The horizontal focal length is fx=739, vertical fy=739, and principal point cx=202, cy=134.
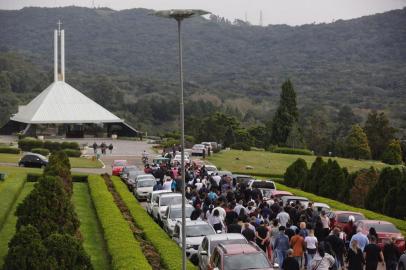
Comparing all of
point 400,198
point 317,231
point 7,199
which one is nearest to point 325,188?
point 400,198

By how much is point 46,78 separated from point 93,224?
14319cm

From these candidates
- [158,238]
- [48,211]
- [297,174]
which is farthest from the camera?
[297,174]

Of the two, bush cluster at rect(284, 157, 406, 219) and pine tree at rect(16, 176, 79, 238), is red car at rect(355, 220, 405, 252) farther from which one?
bush cluster at rect(284, 157, 406, 219)

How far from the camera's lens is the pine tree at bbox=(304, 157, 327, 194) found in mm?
42125

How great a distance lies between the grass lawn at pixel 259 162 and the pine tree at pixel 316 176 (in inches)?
420

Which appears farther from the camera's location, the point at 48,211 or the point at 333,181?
the point at 333,181

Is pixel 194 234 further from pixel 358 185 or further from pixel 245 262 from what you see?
pixel 358 185

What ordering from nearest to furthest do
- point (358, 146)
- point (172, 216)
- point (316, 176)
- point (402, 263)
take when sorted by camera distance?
point (402, 263)
point (172, 216)
point (316, 176)
point (358, 146)

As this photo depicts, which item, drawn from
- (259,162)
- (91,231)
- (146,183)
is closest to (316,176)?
(146,183)

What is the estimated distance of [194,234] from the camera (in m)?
21.5

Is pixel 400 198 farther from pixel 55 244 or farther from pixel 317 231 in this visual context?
pixel 55 244

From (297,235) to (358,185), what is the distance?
66.0 ft

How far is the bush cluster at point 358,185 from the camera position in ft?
109

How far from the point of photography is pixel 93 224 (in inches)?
1074
